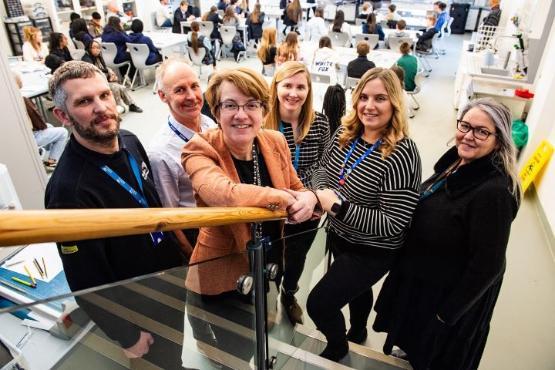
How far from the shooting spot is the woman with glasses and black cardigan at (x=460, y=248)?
1481 mm

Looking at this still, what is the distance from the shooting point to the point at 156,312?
3.88 ft

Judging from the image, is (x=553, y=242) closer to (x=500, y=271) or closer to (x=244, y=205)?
(x=500, y=271)

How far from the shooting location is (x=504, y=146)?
5.06 ft

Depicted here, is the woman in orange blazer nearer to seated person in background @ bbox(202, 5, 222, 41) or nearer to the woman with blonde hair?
the woman with blonde hair

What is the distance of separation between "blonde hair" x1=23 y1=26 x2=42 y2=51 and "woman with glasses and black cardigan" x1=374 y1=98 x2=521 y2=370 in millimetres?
6832

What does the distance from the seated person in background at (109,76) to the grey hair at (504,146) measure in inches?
218

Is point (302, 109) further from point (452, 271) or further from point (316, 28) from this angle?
point (316, 28)

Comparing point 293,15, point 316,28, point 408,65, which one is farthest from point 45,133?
point 293,15

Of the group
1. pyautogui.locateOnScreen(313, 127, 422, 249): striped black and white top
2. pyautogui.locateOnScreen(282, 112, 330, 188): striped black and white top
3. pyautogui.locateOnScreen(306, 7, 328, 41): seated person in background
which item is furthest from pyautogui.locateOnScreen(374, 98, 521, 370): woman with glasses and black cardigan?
pyautogui.locateOnScreen(306, 7, 328, 41): seated person in background

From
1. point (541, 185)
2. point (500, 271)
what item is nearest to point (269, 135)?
point (500, 271)

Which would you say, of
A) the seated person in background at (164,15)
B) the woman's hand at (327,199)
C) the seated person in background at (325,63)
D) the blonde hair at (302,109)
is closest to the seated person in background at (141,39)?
the seated person in background at (325,63)

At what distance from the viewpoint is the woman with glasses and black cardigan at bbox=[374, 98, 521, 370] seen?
1481 millimetres

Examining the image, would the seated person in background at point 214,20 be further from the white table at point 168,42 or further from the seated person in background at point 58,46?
the seated person in background at point 58,46

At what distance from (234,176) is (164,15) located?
11.0 meters
